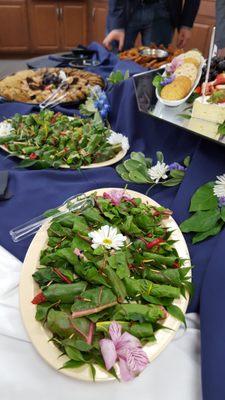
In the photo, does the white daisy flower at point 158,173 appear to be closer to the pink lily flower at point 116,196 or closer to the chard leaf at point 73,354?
the pink lily flower at point 116,196

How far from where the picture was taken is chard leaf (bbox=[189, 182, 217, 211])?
0.58 m

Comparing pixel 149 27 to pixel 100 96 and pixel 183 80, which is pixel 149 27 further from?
pixel 183 80

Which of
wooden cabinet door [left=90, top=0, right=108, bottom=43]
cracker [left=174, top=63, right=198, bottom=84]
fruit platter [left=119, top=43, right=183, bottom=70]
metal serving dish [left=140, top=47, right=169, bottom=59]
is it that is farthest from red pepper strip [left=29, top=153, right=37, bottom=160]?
wooden cabinet door [left=90, top=0, right=108, bottom=43]

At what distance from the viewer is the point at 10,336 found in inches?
18.3

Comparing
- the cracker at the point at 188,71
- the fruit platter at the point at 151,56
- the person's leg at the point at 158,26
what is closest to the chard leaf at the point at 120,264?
the cracker at the point at 188,71

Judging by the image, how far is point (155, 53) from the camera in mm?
1376

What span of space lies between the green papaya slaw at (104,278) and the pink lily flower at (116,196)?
0.03m

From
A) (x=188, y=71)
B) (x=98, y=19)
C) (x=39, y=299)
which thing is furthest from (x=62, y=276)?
(x=98, y=19)

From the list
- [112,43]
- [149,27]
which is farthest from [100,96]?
[149,27]

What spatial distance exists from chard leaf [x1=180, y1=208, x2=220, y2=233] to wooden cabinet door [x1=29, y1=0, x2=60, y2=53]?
3.54 meters

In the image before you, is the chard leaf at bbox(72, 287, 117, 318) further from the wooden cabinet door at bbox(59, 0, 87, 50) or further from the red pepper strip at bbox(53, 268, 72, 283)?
the wooden cabinet door at bbox(59, 0, 87, 50)

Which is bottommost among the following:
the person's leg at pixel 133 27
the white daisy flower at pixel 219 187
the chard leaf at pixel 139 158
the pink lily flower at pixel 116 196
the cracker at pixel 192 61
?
the chard leaf at pixel 139 158

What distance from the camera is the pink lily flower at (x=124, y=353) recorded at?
364mm

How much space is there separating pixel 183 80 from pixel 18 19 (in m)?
3.27
